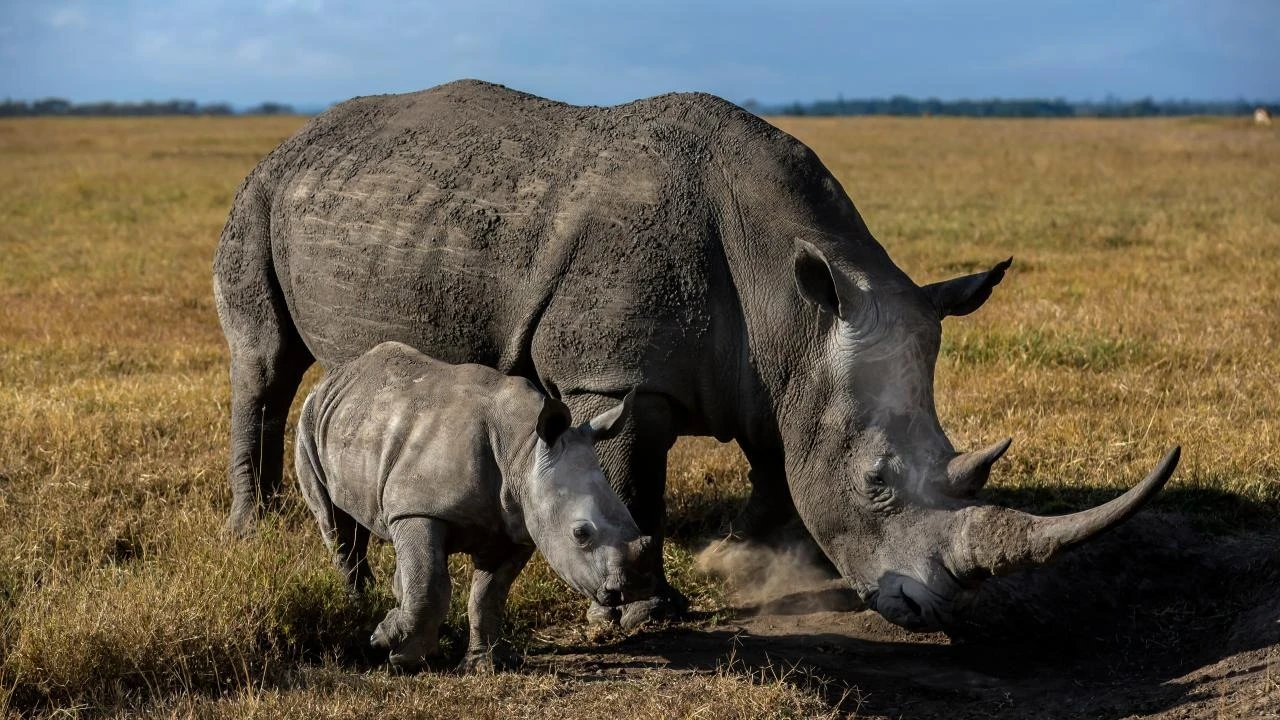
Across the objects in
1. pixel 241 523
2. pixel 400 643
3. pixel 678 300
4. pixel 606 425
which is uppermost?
pixel 678 300

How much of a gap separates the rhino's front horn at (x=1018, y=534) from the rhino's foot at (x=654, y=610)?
4.81 ft

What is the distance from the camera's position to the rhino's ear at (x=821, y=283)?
4777mm

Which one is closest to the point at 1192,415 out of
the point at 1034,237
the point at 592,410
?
the point at 592,410

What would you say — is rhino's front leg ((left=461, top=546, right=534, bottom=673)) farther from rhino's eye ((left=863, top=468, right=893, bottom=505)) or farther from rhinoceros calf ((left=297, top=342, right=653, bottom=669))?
rhino's eye ((left=863, top=468, right=893, bottom=505))

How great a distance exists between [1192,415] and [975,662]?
10.3 ft

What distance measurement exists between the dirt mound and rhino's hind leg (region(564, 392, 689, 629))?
18.6 inches

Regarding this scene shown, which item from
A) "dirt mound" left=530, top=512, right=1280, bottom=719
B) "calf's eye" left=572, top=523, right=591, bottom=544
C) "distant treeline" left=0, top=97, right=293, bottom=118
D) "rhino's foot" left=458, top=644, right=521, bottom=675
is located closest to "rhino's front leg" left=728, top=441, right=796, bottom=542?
"dirt mound" left=530, top=512, right=1280, bottom=719

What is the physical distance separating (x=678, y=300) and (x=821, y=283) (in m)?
0.54

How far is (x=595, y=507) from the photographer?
13.8 ft

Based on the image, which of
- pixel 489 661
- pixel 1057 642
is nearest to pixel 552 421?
pixel 489 661

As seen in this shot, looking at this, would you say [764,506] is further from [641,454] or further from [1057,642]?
[1057,642]

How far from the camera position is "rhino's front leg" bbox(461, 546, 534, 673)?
4.73 m

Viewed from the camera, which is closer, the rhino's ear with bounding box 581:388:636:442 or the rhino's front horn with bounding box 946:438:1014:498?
the rhino's ear with bounding box 581:388:636:442

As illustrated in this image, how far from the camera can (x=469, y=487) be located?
177 inches
